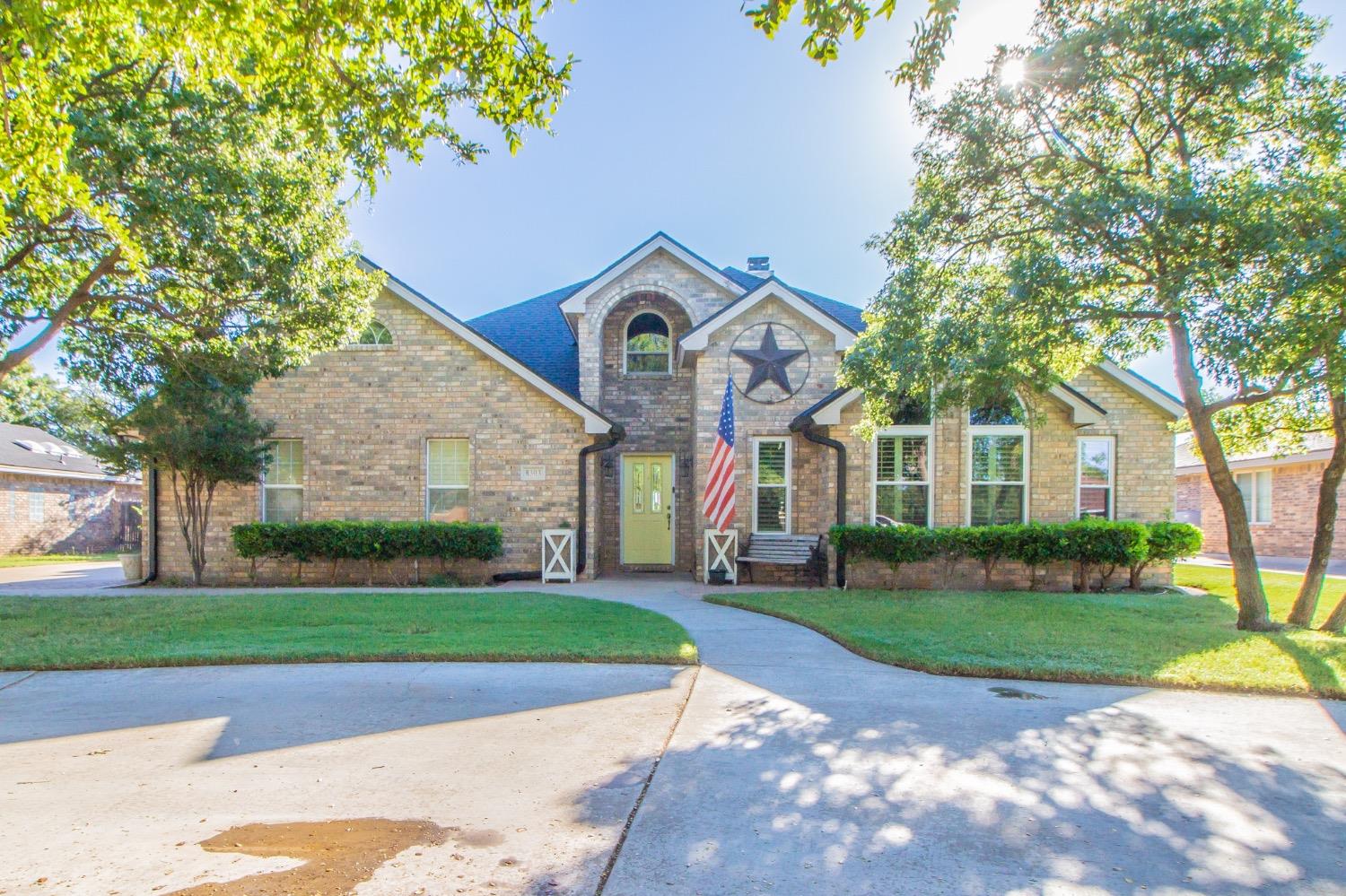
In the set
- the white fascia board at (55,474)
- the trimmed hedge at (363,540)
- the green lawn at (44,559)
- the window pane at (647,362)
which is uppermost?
the window pane at (647,362)

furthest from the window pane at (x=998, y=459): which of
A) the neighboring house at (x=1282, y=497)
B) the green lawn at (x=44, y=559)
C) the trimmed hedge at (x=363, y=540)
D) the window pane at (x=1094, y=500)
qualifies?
the green lawn at (x=44, y=559)

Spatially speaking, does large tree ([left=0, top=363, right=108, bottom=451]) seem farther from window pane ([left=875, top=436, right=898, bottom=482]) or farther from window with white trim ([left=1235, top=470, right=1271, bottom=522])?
window with white trim ([left=1235, top=470, right=1271, bottom=522])

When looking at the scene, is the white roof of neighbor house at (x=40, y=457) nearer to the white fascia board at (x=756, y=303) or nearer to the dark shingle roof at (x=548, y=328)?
the dark shingle roof at (x=548, y=328)

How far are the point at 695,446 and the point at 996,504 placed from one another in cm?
536

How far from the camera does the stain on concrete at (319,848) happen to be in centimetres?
295

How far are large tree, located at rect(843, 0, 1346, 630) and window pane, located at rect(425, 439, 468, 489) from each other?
747 cm

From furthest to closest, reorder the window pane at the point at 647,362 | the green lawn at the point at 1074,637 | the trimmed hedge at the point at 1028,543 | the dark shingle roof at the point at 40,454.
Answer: the dark shingle roof at the point at 40,454, the window pane at the point at 647,362, the trimmed hedge at the point at 1028,543, the green lawn at the point at 1074,637

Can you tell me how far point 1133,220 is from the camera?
7922 mm

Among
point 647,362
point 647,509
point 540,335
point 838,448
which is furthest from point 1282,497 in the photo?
point 540,335

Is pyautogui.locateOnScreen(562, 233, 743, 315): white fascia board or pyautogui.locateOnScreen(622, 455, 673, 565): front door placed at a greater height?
pyautogui.locateOnScreen(562, 233, 743, 315): white fascia board

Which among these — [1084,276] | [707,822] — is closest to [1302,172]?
[1084,276]

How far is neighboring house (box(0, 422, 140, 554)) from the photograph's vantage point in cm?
2366

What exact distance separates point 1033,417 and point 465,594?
8.51m

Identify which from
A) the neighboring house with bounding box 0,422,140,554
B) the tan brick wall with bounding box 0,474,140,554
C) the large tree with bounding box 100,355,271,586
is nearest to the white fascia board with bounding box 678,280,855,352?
the large tree with bounding box 100,355,271,586
